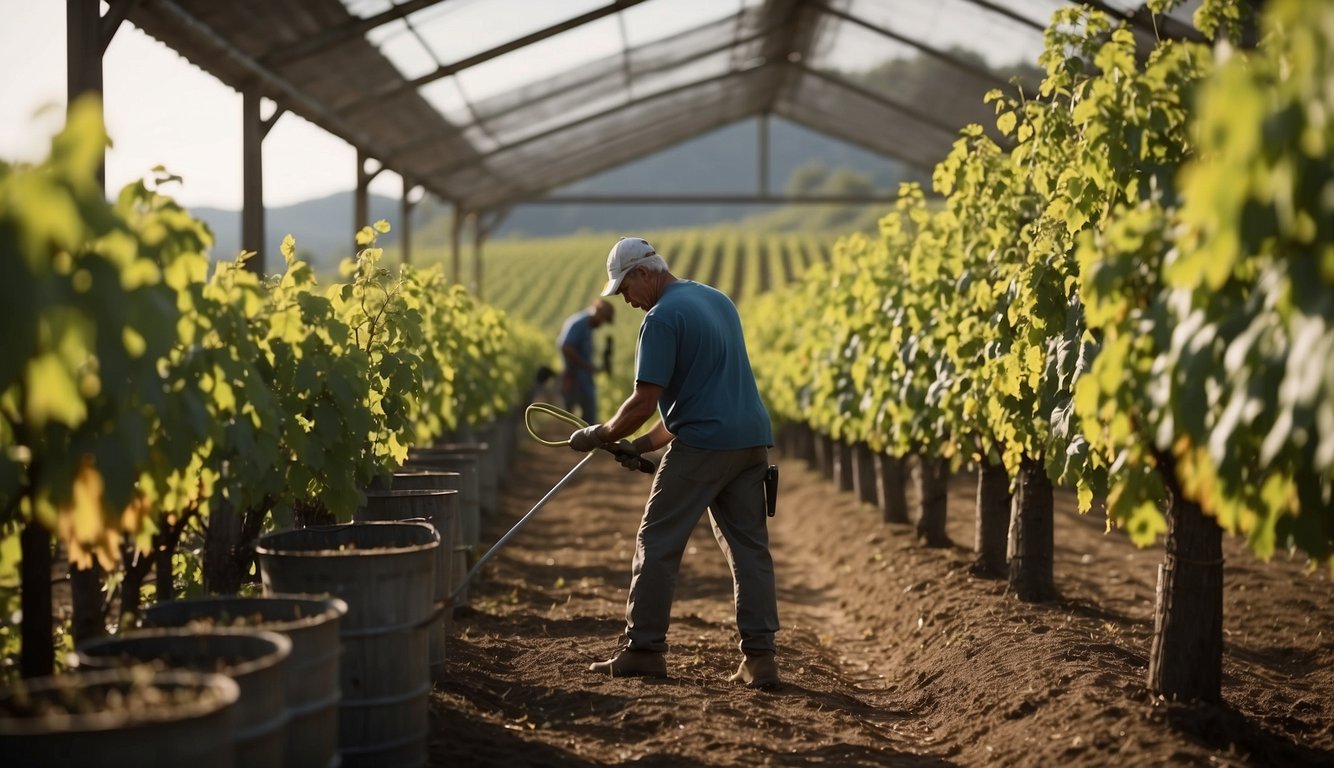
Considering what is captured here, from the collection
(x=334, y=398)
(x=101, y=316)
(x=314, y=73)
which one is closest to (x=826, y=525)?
(x=314, y=73)

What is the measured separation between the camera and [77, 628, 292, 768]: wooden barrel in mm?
2914

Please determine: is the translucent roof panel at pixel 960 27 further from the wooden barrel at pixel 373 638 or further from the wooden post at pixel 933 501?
the wooden barrel at pixel 373 638

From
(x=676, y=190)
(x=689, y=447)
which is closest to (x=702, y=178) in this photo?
(x=676, y=190)

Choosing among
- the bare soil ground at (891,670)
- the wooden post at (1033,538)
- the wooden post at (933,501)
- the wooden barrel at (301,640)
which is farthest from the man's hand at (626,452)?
the wooden post at (933,501)

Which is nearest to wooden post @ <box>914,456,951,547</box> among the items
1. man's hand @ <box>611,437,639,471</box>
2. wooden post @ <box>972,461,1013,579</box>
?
wooden post @ <box>972,461,1013,579</box>

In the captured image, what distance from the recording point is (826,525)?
36.6ft

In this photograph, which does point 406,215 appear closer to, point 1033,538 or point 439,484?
point 439,484

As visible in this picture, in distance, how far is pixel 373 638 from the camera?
12.4ft

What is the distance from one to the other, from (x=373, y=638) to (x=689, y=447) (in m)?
1.81

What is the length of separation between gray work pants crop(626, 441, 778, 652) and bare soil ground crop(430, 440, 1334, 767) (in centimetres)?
24

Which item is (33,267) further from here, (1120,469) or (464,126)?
(464,126)

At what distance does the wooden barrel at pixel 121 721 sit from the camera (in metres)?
2.50

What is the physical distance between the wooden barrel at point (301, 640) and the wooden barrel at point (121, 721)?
37 cm

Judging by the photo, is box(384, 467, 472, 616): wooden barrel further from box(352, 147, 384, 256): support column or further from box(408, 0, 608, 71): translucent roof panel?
box(352, 147, 384, 256): support column
